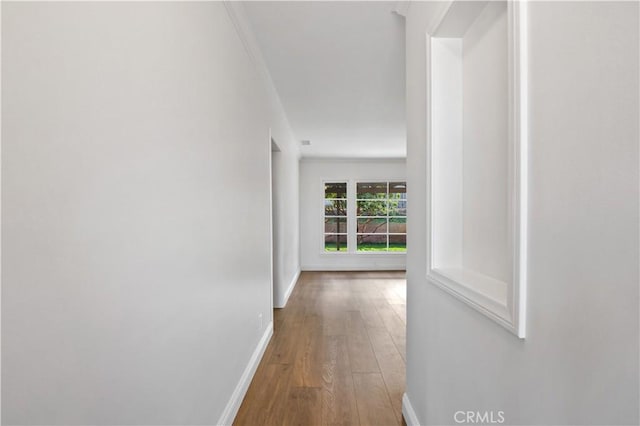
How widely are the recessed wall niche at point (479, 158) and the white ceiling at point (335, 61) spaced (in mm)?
869

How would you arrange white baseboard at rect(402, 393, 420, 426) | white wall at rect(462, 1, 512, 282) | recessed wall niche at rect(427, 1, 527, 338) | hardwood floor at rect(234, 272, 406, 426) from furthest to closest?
hardwood floor at rect(234, 272, 406, 426) → white baseboard at rect(402, 393, 420, 426) → white wall at rect(462, 1, 512, 282) → recessed wall niche at rect(427, 1, 527, 338)

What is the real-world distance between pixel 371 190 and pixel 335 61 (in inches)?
201

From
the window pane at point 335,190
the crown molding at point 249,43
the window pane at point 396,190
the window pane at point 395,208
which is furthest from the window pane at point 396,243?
the crown molding at point 249,43

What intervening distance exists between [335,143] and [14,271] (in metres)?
5.61

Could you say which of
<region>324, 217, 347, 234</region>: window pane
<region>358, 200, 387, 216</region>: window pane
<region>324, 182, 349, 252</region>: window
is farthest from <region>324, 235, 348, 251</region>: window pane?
<region>358, 200, 387, 216</region>: window pane

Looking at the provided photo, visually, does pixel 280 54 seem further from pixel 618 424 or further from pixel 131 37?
pixel 618 424

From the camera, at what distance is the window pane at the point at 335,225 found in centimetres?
777

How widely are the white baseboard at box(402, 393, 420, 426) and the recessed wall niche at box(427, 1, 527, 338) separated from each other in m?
0.88

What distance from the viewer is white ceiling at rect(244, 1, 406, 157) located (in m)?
2.14

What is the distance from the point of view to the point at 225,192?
1918 mm

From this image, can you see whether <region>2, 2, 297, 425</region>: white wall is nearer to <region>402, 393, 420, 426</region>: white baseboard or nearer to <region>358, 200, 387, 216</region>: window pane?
<region>402, 393, 420, 426</region>: white baseboard

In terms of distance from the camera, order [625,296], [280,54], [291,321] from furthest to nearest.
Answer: [291,321], [280,54], [625,296]

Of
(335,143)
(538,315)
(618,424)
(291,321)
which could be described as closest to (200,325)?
(538,315)

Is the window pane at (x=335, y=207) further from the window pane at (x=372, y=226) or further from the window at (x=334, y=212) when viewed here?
the window pane at (x=372, y=226)
